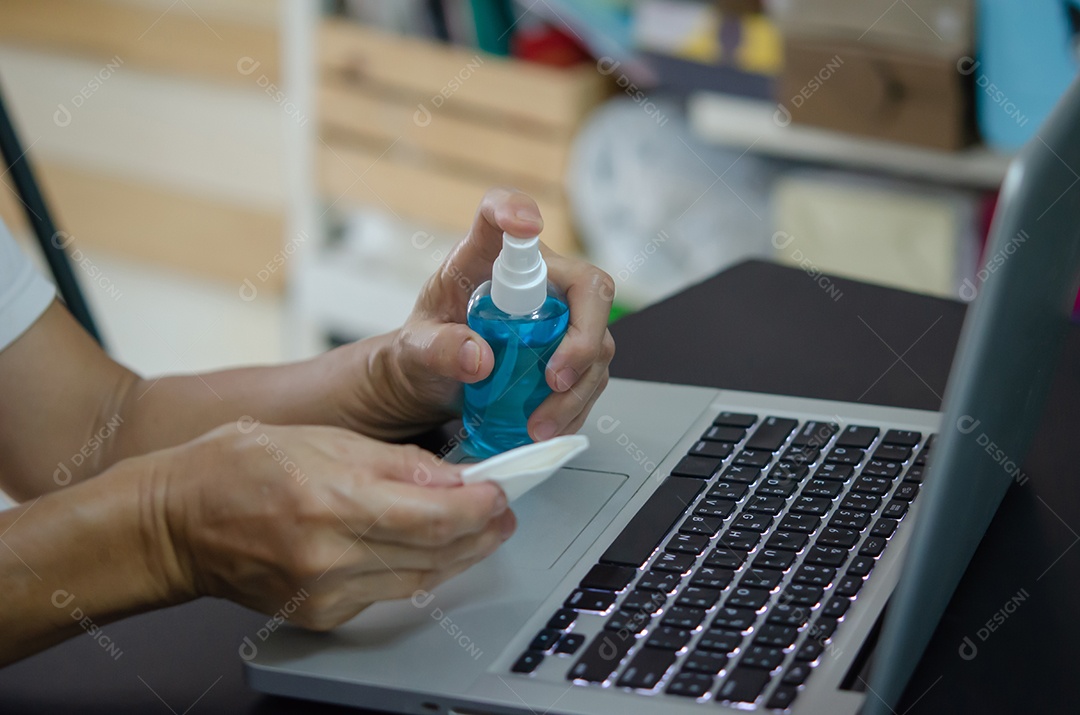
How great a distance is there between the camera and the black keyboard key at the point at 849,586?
596mm

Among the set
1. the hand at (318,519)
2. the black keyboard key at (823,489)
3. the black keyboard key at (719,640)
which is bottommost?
the hand at (318,519)

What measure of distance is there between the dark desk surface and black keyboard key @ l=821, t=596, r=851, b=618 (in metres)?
0.05

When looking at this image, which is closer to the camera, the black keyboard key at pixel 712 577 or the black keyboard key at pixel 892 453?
the black keyboard key at pixel 712 577

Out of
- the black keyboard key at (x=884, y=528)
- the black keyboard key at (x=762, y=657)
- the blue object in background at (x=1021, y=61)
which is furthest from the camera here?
the blue object in background at (x=1021, y=61)

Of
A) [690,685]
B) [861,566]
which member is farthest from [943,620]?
[690,685]

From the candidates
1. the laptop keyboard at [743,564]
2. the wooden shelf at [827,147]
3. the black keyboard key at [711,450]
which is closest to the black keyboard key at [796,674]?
the laptop keyboard at [743,564]

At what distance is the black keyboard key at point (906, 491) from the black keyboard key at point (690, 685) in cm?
20

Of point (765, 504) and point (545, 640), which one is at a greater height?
point (765, 504)

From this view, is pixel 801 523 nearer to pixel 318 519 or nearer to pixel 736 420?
pixel 736 420

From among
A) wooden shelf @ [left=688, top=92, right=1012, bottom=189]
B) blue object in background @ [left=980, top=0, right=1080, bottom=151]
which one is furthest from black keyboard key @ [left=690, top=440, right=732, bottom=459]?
wooden shelf @ [left=688, top=92, right=1012, bottom=189]

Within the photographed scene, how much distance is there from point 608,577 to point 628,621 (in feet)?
0.13

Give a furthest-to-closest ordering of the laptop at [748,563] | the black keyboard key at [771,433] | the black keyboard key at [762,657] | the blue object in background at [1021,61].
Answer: the blue object in background at [1021,61], the black keyboard key at [771,433], the black keyboard key at [762,657], the laptop at [748,563]

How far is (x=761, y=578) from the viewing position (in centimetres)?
61

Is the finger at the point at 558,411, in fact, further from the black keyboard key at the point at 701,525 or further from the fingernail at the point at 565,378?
the black keyboard key at the point at 701,525
